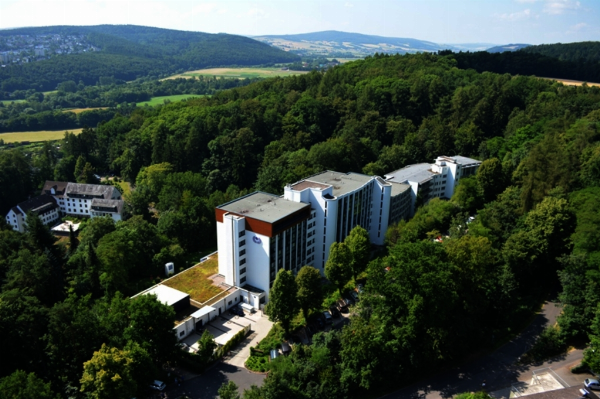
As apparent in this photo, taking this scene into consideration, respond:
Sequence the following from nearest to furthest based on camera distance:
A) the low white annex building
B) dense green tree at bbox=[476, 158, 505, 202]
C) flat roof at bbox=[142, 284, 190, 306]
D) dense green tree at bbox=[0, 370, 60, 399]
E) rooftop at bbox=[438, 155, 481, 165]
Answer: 1. dense green tree at bbox=[0, 370, 60, 399]
2. flat roof at bbox=[142, 284, 190, 306]
3. the low white annex building
4. dense green tree at bbox=[476, 158, 505, 202]
5. rooftop at bbox=[438, 155, 481, 165]

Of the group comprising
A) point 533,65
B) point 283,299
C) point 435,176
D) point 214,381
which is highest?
point 533,65

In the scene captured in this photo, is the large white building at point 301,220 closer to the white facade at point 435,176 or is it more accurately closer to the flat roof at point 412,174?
the white facade at point 435,176

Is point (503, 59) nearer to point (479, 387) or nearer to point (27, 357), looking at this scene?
point (479, 387)

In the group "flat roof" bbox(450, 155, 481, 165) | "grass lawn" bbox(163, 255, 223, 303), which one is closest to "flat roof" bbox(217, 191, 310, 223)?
"grass lawn" bbox(163, 255, 223, 303)

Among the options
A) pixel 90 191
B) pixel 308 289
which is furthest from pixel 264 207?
pixel 90 191

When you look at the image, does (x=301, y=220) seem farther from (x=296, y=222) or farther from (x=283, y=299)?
(x=283, y=299)

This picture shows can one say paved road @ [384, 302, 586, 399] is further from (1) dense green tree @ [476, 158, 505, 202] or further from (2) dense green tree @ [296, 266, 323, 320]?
(1) dense green tree @ [476, 158, 505, 202]

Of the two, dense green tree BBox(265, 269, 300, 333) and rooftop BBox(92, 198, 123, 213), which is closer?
dense green tree BBox(265, 269, 300, 333)

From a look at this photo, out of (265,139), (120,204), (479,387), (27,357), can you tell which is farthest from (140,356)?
(265,139)
